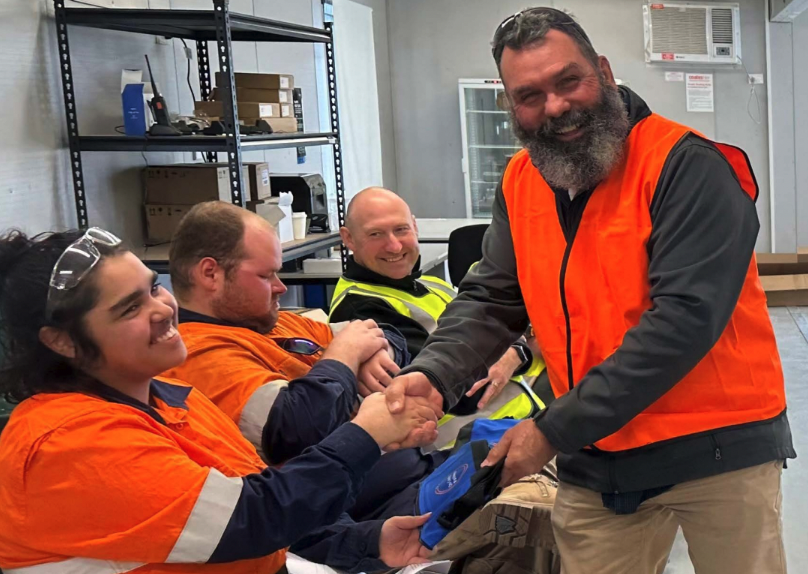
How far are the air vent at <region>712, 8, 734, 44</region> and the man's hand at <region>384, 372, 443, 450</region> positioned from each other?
6.60 meters

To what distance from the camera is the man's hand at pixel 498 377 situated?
243cm

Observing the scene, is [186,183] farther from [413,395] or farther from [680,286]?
[680,286]

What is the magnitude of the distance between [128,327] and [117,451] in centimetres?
22

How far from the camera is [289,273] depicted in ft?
13.7

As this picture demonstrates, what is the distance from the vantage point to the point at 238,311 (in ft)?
6.69

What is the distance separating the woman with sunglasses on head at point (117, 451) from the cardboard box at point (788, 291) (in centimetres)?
600

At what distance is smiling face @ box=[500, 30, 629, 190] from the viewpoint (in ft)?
5.08

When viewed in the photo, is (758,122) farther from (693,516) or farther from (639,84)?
(693,516)

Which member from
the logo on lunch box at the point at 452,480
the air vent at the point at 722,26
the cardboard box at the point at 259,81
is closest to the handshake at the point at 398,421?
the logo on lunch box at the point at 452,480

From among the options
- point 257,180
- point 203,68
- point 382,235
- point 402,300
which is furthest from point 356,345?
point 203,68

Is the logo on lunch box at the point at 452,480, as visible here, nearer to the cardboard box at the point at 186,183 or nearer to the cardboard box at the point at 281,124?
the cardboard box at the point at 186,183

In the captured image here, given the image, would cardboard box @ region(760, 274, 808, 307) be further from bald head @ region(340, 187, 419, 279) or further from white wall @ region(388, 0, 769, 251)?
bald head @ region(340, 187, 419, 279)

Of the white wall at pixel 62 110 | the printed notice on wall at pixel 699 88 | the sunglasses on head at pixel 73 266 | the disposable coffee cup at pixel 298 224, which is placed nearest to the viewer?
the sunglasses on head at pixel 73 266

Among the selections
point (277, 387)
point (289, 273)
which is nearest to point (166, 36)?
point (289, 273)
